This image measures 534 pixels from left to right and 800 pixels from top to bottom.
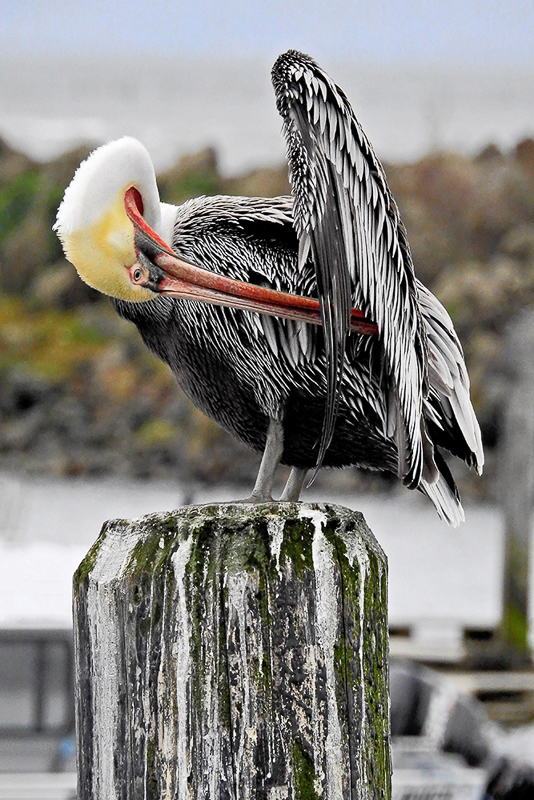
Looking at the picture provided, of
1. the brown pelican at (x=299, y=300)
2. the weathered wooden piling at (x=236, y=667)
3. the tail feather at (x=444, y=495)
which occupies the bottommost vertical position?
the weathered wooden piling at (x=236, y=667)

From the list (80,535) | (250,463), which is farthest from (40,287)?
(250,463)

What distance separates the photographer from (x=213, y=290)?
1.68m

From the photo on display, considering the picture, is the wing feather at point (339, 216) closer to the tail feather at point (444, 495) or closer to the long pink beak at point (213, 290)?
the long pink beak at point (213, 290)

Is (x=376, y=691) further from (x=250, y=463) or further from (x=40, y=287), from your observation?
(x=40, y=287)

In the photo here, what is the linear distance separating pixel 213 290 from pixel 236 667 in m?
0.61

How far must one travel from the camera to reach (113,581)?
1365mm

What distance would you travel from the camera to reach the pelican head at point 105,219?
1.66 metres

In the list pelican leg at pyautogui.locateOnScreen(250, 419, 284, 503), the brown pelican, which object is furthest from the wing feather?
pelican leg at pyautogui.locateOnScreen(250, 419, 284, 503)

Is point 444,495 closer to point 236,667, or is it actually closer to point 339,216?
point 339,216

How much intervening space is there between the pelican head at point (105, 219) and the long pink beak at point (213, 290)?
0.07 ft

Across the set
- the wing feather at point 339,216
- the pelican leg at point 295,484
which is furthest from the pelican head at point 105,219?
the pelican leg at point 295,484

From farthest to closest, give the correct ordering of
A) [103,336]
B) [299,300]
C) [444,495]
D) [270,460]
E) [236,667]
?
[103,336] → [444,495] → [270,460] → [299,300] → [236,667]

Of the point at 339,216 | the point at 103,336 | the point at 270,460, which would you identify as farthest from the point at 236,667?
the point at 103,336

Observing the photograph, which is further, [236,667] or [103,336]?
[103,336]
